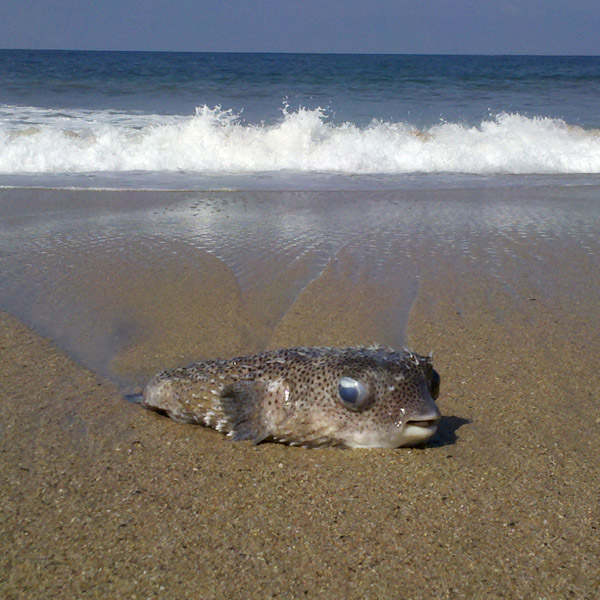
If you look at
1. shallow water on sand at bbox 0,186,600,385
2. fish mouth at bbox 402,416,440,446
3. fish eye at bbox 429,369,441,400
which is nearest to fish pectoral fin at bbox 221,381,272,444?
fish mouth at bbox 402,416,440,446

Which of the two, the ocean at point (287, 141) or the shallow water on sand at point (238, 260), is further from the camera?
the ocean at point (287, 141)

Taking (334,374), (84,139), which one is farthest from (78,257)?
(84,139)

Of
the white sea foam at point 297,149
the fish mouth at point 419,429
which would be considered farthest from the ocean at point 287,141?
the fish mouth at point 419,429

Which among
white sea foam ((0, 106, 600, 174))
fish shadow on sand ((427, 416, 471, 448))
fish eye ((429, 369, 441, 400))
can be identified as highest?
white sea foam ((0, 106, 600, 174))

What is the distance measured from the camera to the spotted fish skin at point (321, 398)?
324 cm

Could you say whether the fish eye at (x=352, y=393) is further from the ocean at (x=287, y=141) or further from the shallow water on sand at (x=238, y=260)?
the ocean at (x=287, y=141)

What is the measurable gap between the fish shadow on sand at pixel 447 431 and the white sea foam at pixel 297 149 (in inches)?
400

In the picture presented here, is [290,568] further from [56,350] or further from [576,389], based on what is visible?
[56,350]

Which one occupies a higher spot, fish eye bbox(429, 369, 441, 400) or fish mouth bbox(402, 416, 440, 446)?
fish eye bbox(429, 369, 441, 400)

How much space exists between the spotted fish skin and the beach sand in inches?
3.6

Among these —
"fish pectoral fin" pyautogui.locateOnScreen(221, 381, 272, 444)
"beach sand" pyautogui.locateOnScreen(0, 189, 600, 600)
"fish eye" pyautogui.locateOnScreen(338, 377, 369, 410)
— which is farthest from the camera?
"fish pectoral fin" pyautogui.locateOnScreen(221, 381, 272, 444)

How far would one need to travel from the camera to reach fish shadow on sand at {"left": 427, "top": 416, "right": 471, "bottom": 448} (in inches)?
136

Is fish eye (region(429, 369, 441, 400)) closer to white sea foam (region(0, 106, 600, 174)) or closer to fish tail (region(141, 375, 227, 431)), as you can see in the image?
fish tail (region(141, 375, 227, 431))

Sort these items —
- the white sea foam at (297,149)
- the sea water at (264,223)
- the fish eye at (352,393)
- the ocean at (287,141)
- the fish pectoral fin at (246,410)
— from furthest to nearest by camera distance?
1. the white sea foam at (297,149)
2. the ocean at (287,141)
3. the sea water at (264,223)
4. the fish pectoral fin at (246,410)
5. the fish eye at (352,393)
